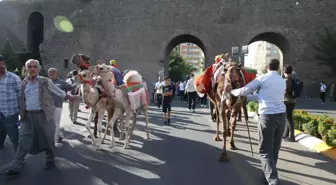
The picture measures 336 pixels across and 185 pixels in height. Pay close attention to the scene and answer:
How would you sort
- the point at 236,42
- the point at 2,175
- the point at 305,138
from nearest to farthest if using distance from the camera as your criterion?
the point at 2,175 → the point at 305,138 → the point at 236,42

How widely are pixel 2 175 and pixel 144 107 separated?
4.42 meters

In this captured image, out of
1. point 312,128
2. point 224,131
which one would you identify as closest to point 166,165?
point 224,131

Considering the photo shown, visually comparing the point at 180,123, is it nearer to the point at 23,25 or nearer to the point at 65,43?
the point at 65,43

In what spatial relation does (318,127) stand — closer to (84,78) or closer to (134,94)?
(134,94)

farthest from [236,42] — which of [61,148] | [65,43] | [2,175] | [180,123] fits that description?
[2,175]

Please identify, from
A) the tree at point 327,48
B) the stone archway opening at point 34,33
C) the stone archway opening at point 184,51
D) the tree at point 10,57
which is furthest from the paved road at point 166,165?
the stone archway opening at point 34,33

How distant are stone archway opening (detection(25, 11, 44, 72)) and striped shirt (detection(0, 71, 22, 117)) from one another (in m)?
34.5

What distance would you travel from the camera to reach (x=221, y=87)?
8039 millimetres

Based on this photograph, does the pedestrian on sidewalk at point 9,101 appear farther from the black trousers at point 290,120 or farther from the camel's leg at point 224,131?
the black trousers at point 290,120

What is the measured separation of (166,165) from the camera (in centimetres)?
688

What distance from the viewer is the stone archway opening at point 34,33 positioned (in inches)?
1548

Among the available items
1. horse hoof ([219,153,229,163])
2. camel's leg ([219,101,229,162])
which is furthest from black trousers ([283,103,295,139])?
horse hoof ([219,153,229,163])

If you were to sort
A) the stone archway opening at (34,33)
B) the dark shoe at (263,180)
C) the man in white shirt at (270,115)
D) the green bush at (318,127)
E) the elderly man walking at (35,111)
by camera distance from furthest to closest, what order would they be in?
the stone archway opening at (34,33)
the green bush at (318,127)
the elderly man walking at (35,111)
the dark shoe at (263,180)
the man in white shirt at (270,115)

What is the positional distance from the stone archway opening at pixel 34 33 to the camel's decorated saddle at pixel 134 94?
33.1 metres
